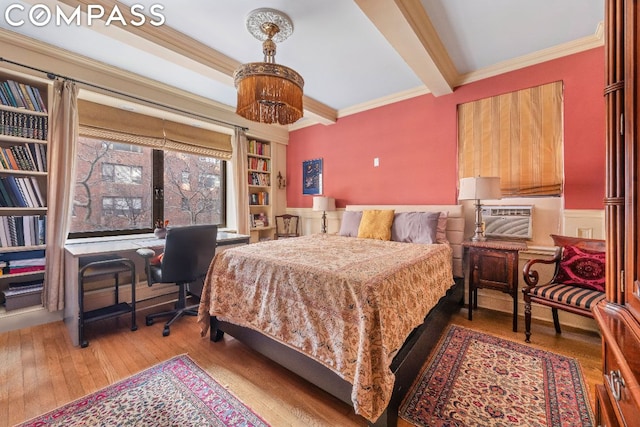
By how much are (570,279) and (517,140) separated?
141cm

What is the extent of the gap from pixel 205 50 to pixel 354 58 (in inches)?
56.0

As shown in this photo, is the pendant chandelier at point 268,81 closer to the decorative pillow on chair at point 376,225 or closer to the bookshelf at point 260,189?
the decorative pillow on chair at point 376,225

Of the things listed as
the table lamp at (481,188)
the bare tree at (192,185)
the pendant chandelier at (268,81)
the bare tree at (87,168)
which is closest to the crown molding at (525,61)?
the table lamp at (481,188)

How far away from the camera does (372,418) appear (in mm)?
1263

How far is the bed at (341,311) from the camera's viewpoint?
4.37 ft

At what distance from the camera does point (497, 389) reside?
1665 millimetres

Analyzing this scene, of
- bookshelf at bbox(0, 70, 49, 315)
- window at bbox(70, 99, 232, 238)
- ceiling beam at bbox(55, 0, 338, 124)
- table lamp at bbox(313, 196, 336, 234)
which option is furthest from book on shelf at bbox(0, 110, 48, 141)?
table lamp at bbox(313, 196, 336, 234)

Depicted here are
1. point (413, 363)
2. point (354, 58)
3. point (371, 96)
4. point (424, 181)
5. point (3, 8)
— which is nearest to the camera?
point (413, 363)

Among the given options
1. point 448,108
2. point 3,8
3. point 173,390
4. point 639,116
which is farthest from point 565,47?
point 3,8

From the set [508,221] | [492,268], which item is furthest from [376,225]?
[508,221]

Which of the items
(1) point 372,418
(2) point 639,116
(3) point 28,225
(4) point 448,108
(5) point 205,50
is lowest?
(1) point 372,418

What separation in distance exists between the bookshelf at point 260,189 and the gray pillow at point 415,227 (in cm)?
232

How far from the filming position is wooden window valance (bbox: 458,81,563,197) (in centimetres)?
261

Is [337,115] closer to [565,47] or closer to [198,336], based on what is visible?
[565,47]
